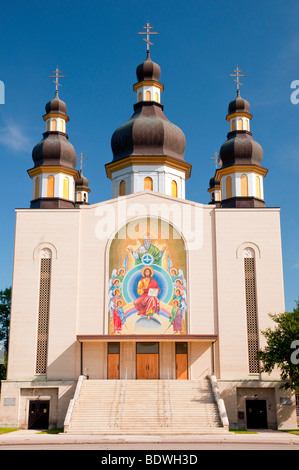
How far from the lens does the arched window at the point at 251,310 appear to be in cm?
3040

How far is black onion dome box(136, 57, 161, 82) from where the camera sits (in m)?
38.5

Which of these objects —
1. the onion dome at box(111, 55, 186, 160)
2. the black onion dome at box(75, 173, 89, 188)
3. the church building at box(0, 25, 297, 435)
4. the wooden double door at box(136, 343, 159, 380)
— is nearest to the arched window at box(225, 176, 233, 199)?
the church building at box(0, 25, 297, 435)

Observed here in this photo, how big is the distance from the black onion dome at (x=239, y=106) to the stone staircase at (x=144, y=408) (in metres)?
16.4

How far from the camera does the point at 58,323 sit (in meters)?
30.9

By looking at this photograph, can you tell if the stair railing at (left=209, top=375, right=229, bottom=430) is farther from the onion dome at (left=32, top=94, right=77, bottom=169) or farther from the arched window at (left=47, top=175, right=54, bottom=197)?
the onion dome at (left=32, top=94, right=77, bottom=169)

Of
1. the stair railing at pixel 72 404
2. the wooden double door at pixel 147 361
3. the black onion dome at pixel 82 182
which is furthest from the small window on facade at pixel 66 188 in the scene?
the black onion dome at pixel 82 182

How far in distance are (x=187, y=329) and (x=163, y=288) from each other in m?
2.55

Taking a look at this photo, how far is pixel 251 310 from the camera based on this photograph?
31125mm

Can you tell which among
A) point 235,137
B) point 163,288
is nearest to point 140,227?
point 163,288

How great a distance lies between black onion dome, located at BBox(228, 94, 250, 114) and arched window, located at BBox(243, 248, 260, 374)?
9.27 m

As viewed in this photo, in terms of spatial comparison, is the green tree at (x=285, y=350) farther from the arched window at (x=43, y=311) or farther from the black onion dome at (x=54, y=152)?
the black onion dome at (x=54, y=152)

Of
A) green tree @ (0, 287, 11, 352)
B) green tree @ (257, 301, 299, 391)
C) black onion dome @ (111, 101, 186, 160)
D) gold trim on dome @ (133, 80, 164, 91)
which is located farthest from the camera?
green tree @ (0, 287, 11, 352)

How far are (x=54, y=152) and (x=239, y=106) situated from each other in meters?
11.6

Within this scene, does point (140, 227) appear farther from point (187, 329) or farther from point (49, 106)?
point (49, 106)
